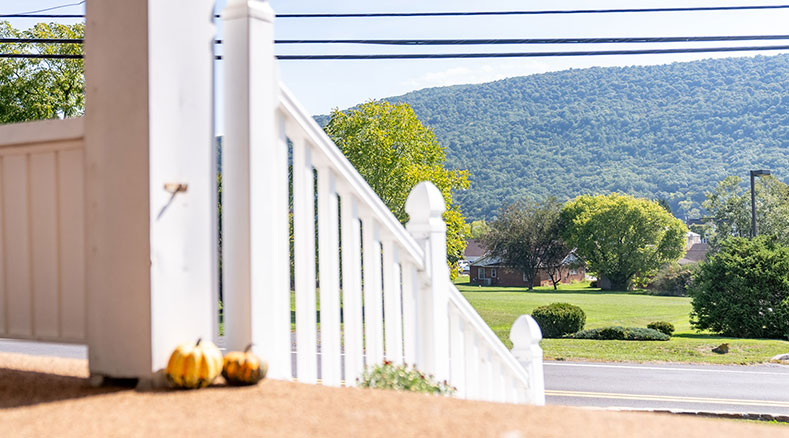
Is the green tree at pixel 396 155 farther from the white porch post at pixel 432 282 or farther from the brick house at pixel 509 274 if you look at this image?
the brick house at pixel 509 274

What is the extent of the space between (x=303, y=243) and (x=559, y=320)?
22.7 meters

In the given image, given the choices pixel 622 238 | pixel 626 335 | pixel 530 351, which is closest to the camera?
pixel 530 351

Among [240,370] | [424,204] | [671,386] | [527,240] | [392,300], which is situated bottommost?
[671,386]

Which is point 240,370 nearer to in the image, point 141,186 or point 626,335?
point 141,186

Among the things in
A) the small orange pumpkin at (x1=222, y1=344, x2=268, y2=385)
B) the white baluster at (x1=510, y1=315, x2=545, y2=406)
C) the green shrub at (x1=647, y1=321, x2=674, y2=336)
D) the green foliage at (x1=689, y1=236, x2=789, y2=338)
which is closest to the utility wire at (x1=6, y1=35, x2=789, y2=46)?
the white baluster at (x1=510, y1=315, x2=545, y2=406)

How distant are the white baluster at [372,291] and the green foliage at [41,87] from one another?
21155 millimetres

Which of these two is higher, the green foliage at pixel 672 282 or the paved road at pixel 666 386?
the paved road at pixel 666 386

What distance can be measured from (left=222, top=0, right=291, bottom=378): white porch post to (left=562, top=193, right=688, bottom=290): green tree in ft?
213

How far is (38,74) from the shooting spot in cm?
2188

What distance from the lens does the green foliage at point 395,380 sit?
2803 mm

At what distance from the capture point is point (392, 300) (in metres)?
3.15

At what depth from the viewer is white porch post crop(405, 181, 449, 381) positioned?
11.2 feet

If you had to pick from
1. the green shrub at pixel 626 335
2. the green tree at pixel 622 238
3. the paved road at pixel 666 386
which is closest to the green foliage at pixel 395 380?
the paved road at pixel 666 386

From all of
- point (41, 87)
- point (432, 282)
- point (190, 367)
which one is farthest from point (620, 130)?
point (190, 367)
